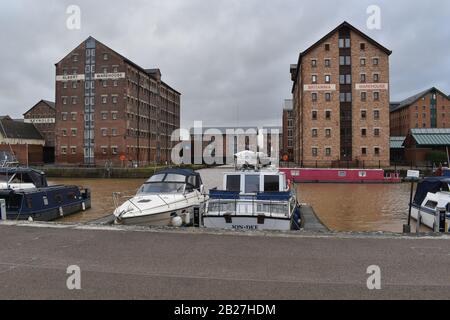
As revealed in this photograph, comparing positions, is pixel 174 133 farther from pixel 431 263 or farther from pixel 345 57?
Result: pixel 431 263

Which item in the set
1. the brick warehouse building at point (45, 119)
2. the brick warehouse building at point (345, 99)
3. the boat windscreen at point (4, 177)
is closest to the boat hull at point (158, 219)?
the boat windscreen at point (4, 177)

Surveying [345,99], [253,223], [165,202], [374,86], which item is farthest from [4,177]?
[374,86]

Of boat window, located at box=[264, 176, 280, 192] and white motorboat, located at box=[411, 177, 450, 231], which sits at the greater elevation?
boat window, located at box=[264, 176, 280, 192]

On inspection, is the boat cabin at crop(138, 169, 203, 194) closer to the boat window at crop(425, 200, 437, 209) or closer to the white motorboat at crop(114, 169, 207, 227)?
the white motorboat at crop(114, 169, 207, 227)

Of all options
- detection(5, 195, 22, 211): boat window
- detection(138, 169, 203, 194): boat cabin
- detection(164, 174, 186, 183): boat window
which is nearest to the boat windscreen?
detection(5, 195, 22, 211): boat window

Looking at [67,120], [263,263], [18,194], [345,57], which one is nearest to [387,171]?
[345,57]

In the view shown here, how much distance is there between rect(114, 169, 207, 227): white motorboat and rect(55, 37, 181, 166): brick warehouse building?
177ft

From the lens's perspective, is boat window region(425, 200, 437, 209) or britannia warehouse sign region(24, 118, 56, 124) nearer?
boat window region(425, 200, 437, 209)

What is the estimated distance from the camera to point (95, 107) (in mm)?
74812

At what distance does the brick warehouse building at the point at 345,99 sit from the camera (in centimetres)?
6209

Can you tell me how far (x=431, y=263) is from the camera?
26.2 ft

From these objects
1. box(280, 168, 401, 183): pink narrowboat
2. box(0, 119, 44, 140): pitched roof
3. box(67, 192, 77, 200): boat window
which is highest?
box(0, 119, 44, 140): pitched roof

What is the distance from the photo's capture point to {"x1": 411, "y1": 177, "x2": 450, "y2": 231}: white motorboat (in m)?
18.1

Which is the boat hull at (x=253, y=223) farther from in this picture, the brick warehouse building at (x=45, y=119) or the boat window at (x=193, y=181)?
the brick warehouse building at (x=45, y=119)
